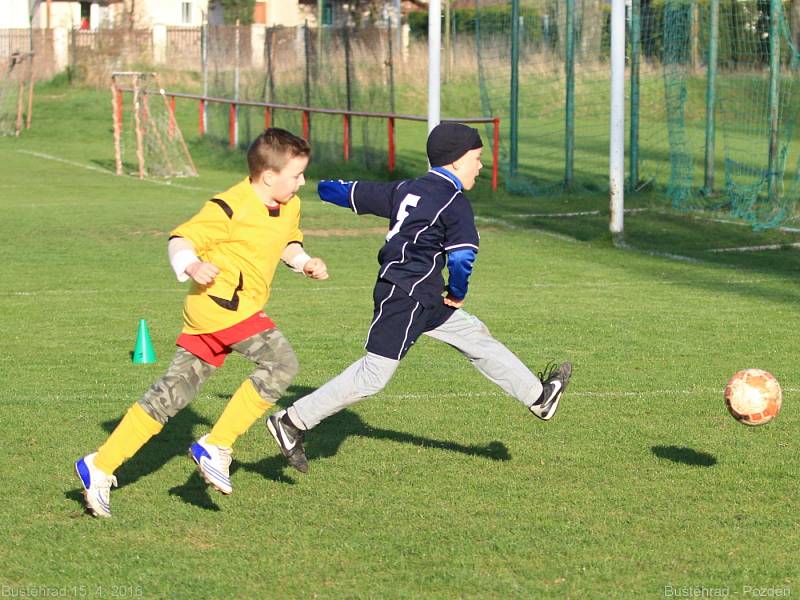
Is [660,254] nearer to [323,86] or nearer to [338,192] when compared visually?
[338,192]

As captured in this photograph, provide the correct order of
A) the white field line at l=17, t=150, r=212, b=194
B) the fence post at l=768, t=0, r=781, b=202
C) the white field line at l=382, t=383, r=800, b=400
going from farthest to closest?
the white field line at l=17, t=150, r=212, b=194 → the fence post at l=768, t=0, r=781, b=202 → the white field line at l=382, t=383, r=800, b=400

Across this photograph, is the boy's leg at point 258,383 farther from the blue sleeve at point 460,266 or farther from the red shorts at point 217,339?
the blue sleeve at point 460,266

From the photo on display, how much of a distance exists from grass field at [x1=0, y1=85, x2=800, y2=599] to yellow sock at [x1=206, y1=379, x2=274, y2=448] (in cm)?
33

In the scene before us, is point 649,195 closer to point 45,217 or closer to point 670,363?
point 45,217

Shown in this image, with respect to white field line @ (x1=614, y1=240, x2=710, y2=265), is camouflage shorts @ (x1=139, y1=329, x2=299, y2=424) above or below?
above

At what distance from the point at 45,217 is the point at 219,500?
539 inches

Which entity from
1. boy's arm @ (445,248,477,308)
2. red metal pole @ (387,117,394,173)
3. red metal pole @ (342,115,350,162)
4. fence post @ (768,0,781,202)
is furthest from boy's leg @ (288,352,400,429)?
red metal pole @ (342,115,350,162)

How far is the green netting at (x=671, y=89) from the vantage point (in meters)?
20.4

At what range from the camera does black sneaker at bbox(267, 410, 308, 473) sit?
245 inches

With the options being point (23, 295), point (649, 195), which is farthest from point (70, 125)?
point (23, 295)

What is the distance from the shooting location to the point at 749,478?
6398mm

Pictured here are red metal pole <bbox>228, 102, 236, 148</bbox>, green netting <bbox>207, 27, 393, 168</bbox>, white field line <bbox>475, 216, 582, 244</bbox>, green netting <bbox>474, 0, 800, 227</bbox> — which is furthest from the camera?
red metal pole <bbox>228, 102, 236, 148</bbox>

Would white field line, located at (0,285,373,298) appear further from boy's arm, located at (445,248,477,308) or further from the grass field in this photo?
boy's arm, located at (445,248,477,308)

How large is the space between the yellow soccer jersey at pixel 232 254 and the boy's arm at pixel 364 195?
22.3 inches
